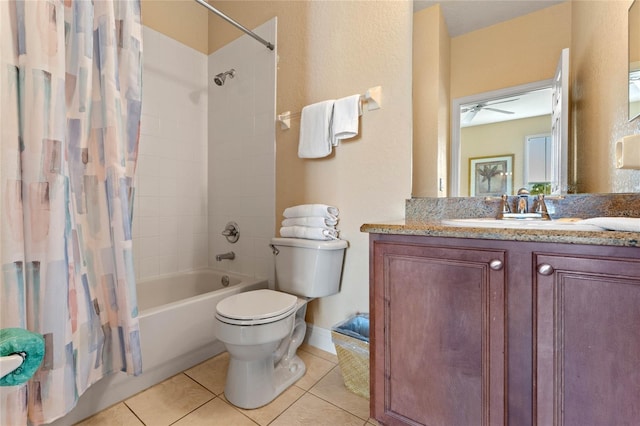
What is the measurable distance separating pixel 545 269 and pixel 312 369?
1.29 meters

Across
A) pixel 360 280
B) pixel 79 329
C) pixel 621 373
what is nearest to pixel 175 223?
pixel 79 329

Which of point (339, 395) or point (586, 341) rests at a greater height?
point (586, 341)

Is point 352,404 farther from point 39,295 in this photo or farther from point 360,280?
point 39,295

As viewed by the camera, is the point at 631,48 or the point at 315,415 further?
the point at 315,415

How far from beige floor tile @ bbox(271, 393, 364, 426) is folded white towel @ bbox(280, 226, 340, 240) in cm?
80

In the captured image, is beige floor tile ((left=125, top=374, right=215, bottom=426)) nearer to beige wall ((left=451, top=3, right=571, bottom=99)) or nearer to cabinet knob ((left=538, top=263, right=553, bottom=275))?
cabinet knob ((left=538, top=263, right=553, bottom=275))

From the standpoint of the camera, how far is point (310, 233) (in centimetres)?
167

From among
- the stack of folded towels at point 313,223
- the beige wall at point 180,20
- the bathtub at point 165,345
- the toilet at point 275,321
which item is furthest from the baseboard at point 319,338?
the beige wall at point 180,20

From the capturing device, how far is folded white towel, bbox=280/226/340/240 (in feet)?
5.40

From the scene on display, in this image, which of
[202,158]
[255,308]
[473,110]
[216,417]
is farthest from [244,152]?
[216,417]

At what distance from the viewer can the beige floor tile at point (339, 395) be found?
1.32 m

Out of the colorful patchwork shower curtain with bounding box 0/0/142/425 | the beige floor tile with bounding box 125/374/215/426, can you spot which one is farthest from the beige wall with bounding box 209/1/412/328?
the colorful patchwork shower curtain with bounding box 0/0/142/425

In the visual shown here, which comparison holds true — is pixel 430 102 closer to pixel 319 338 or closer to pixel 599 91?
pixel 599 91

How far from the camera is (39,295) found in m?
0.94
